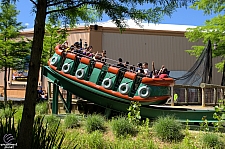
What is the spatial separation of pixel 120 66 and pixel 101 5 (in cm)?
642

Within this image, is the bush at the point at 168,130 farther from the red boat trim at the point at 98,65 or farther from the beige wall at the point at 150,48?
the beige wall at the point at 150,48

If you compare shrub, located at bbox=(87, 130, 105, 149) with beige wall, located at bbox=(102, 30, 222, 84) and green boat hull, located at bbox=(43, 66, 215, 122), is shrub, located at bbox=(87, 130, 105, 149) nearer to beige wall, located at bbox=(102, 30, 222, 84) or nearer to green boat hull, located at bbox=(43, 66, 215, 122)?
green boat hull, located at bbox=(43, 66, 215, 122)

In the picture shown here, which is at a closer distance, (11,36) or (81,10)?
(81,10)

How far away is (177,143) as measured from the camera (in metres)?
7.13

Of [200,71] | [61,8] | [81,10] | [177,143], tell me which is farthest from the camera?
[200,71]

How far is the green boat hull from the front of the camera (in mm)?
9109

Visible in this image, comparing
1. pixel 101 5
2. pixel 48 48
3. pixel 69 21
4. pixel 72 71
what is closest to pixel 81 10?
pixel 69 21

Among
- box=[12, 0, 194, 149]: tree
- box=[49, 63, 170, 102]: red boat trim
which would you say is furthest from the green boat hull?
box=[12, 0, 194, 149]: tree

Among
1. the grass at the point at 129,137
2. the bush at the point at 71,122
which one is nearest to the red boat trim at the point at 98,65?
the bush at the point at 71,122

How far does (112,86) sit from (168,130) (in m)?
3.34

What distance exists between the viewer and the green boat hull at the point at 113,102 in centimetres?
911

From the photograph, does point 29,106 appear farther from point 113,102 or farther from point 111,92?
point 113,102

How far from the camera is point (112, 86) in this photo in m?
10.4

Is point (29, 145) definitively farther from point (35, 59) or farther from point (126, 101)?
point (126, 101)
